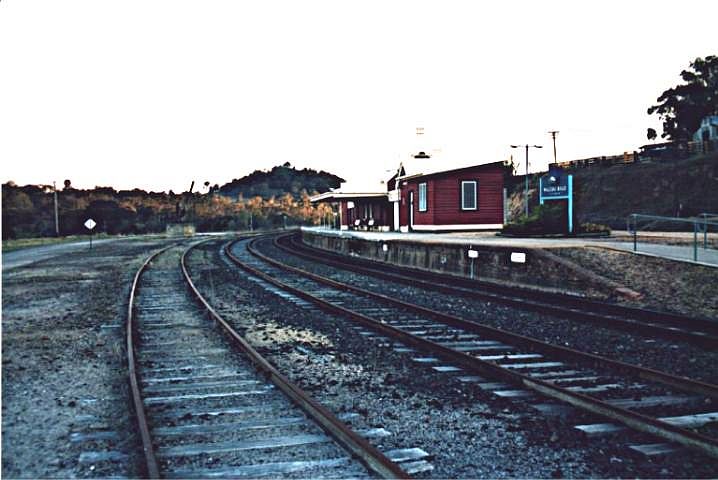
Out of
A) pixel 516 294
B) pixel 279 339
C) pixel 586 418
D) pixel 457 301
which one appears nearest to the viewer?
pixel 586 418

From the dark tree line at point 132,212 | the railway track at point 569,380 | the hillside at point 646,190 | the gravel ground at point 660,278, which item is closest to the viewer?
the railway track at point 569,380

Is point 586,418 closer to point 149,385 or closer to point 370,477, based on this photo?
point 370,477

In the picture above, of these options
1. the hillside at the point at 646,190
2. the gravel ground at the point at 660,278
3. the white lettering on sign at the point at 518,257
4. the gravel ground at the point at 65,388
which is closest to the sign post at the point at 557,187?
the gravel ground at the point at 660,278

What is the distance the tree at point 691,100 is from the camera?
69.3 m

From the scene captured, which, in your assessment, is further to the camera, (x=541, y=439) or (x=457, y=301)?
(x=457, y=301)

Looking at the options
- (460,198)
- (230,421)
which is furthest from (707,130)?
(230,421)

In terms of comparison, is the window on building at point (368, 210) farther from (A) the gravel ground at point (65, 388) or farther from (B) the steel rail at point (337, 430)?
(B) the steel rail at point (337, 430)

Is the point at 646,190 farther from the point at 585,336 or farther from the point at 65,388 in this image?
the point at 65,388

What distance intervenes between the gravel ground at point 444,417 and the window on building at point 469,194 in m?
22.8

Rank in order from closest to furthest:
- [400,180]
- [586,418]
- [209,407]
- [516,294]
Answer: [586,418]
[209,407]
[516,294]
[400,180]

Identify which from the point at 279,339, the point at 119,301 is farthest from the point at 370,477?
the point at 119,301

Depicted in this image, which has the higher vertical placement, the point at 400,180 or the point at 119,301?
the point at 400,180

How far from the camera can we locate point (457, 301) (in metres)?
14.2

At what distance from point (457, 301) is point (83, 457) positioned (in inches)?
390
